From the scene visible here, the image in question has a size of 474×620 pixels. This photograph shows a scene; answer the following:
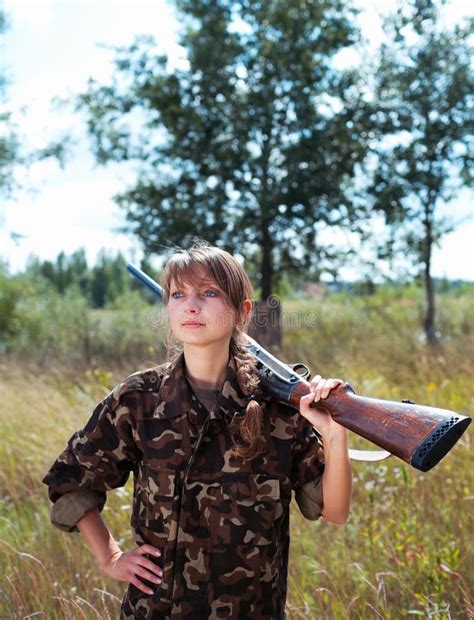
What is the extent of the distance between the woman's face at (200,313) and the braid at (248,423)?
0.13 metres

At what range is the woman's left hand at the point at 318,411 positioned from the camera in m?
2.01

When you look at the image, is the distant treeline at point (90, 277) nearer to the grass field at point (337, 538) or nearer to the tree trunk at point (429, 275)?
the tree trunk at point (429, 275)

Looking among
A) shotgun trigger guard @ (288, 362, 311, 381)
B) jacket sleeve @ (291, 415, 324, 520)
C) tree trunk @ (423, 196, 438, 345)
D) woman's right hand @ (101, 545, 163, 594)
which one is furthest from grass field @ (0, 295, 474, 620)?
tree trunk @ (423, 196, 438, 345)

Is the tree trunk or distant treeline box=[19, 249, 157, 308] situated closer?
the tree trunk

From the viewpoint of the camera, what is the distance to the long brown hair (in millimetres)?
2041

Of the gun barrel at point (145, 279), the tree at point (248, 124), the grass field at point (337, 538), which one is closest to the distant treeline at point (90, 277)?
the tree at point (248, 124)

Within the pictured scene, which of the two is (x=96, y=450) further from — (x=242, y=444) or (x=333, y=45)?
(x=333, y=45)

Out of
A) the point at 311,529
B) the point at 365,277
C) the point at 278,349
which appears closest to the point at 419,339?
the point at 365,277

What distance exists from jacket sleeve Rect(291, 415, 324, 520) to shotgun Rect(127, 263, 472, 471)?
0.11 metres

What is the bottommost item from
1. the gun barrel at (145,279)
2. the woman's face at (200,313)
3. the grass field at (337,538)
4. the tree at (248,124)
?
the grass field at (337,538)

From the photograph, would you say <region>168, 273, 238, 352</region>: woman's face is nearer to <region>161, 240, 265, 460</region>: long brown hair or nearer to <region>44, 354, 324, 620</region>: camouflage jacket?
<region>161, 240, 265, 460</region>: long brown hair

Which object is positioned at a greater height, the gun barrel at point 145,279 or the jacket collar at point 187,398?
the gun barrel at point 145,279

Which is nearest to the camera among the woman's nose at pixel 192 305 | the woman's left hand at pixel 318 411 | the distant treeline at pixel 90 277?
the woman's left hand at pixel 318 411

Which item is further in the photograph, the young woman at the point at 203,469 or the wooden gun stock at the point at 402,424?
the young woman at the point at 203,469
